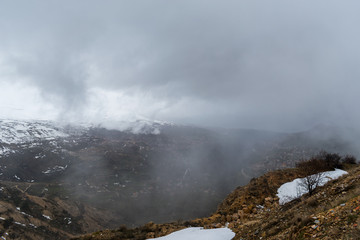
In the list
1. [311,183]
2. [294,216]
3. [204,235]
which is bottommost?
[204,235]

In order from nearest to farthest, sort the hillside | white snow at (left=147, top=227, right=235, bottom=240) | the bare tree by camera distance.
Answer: the hillside → white snow at (left=147, top=227, right=235, bottom=240) → the bare tree

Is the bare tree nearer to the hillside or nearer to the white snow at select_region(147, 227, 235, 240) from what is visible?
the hillside

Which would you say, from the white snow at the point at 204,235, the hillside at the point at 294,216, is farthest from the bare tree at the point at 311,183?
the white snow at the point at 204,235

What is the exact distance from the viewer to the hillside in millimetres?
7071

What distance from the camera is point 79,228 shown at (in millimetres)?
136125

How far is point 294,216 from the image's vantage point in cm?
1068

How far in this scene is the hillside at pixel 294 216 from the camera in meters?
7.07

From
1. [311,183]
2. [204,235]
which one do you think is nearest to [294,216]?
[204,235]

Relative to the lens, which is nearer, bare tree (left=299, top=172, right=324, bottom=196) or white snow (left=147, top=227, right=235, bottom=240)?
white snow (left=147, top=227, right=235, bottom=240)

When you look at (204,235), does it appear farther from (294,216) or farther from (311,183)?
(311,183)

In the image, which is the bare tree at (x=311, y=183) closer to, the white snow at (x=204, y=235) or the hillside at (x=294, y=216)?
the hillside at (x=294, y=216)

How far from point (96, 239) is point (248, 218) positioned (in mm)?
17445

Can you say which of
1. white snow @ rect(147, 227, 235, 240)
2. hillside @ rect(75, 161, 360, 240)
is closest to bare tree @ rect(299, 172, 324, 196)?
hillside @ rect(75, 161, 360, 240)

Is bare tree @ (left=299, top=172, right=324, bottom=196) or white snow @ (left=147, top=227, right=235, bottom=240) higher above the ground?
bare tree @ (left=299, top=172, right=324, bottom=196)
